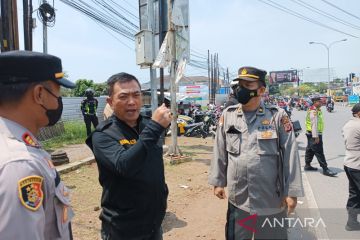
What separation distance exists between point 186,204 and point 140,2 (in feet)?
19.8

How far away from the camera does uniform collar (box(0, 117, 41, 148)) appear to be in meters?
1.19

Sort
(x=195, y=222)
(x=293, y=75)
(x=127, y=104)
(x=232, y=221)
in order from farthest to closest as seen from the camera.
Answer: (x=293, y=75)
(x=195, y=222)
(x=232, y=221)
(x=127, y=104)

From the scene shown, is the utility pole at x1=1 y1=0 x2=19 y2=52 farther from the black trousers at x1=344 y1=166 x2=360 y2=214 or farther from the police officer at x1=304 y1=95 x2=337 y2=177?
the police officer at x1=304 y1=95 x2=337 y2=177

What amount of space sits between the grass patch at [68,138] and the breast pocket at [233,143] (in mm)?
9027

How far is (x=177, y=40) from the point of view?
8.16m

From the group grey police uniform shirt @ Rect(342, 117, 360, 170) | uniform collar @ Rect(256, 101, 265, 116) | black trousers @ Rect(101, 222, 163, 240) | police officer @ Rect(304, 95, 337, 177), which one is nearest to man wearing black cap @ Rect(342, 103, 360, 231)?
grey police uniform shirt @ Rect(342, 117, 360, 170)

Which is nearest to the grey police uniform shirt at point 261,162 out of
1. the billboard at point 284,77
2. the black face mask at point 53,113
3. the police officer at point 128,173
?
the police officer at point 128,173

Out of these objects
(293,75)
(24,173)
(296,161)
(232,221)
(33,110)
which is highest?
(293,75)

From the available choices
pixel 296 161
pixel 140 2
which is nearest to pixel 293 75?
pixel 140 2

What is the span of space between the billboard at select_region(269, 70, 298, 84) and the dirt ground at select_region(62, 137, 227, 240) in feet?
263

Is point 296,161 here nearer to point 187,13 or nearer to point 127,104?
point 127,104

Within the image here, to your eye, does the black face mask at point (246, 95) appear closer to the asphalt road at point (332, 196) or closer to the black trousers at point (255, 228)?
the black trousers at point (255, 228)

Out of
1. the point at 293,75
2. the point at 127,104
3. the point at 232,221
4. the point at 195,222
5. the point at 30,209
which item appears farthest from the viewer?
the point at 293,75

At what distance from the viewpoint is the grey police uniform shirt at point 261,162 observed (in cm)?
267
